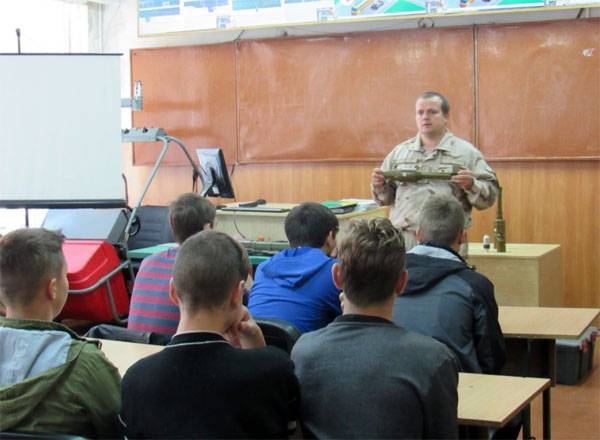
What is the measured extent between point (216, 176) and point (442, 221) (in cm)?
326

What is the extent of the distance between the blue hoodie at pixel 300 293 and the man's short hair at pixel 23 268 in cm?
109

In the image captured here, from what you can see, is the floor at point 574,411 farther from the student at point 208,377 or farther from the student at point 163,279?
the student at point 208,377

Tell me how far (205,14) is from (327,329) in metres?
5.71

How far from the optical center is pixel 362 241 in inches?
79.7

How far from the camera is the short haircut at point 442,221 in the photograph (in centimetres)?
305

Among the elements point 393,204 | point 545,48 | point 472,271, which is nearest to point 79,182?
point 393,204

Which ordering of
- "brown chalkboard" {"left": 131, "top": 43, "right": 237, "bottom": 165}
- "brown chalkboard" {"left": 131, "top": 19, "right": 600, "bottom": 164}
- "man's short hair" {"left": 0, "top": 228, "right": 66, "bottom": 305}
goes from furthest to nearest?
"brown chalkboard" {"left": 131, "top": 43, "right": 237, "bottom": 165} → "brown chalkboard" {"left": 131, "top": 19, "right": 600, "bottom": 164} → "man's short hair" {"left": 0, "top": 228, "right": 66, "bottom": 305}

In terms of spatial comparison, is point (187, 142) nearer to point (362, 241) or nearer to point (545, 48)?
point (545, 48)

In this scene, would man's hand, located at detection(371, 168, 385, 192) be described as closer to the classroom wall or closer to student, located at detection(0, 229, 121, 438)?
the classroom wall

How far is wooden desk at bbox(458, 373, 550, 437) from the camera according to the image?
217 centimetres

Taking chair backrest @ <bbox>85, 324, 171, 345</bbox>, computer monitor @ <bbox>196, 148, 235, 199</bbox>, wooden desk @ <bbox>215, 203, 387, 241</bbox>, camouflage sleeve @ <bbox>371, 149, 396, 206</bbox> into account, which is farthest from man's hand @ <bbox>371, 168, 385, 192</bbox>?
chair backrest @ <bbox>85, 324, 171, 345</bbox>

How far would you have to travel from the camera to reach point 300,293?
3121mm

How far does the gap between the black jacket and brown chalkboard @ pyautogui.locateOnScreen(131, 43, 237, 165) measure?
479 centimetres

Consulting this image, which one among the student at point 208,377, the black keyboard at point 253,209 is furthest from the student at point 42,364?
the black keyboard at point 253,209
